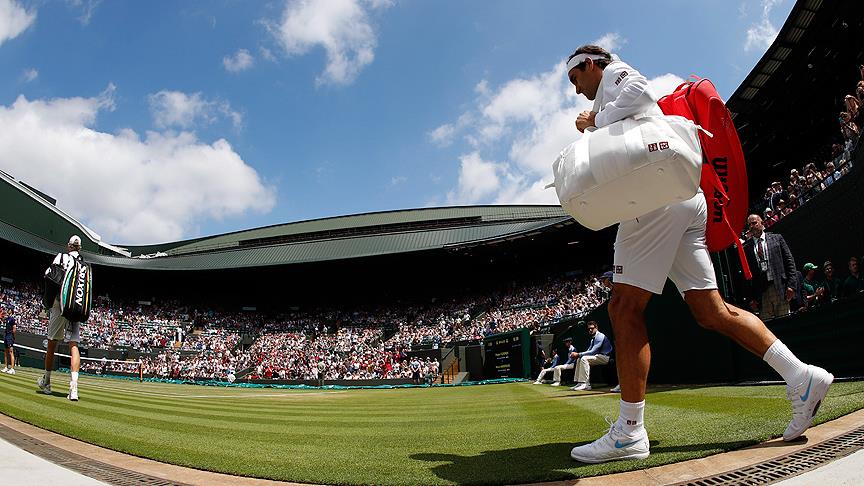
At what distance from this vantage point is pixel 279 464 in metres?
2.92

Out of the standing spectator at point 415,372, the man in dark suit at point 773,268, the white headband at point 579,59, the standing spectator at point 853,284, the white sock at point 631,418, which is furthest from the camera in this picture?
the standing spectator at point 415,372

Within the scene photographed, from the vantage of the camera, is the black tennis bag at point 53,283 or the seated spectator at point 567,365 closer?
the black tennis bag at point 53,283

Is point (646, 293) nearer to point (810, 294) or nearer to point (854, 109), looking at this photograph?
point (810, 294)

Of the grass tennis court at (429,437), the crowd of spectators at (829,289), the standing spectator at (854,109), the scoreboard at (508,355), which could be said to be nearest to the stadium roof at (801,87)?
the standing spectator at (854,109)

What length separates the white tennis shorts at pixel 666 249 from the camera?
2.79 meters

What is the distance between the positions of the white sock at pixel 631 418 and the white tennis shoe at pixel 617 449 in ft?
0.08

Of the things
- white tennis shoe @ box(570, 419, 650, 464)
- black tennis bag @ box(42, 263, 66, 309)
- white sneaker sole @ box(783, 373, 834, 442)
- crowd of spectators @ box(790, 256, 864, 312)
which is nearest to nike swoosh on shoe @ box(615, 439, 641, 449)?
white tennis shoe @ box(570, 419, 650, 464)

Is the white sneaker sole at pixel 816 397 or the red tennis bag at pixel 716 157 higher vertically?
the red tennis bag at pixel 716 157

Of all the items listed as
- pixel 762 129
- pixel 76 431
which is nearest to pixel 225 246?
pixel 762 129

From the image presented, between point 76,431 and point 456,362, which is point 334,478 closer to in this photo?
point 76,431

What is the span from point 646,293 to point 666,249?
262mm

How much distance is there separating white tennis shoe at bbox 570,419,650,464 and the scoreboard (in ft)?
54.5

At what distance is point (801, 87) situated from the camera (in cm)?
1866

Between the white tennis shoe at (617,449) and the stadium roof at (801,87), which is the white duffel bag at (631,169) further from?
the stadium roof at (801,87)
